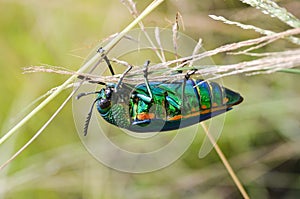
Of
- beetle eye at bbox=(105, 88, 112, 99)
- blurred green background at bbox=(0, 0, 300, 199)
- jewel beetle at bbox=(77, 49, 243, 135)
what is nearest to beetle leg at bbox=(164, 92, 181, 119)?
jewel beetle at bbox=(77, 49, 243, 135)

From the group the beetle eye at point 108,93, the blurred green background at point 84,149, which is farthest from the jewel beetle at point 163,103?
the blurred green background at point 84,149

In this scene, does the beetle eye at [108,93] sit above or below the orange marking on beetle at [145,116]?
above

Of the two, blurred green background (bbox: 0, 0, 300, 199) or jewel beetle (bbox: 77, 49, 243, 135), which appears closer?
jewel beetle (bbox: 77, 49, 243, 135)

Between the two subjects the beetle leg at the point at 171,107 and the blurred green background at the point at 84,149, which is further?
the blurred green background at the point at 84,149

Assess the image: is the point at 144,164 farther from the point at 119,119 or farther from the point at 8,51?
the point at 119,119

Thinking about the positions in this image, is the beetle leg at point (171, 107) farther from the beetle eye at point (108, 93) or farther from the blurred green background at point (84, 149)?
the blurred green background at point (84, 149)

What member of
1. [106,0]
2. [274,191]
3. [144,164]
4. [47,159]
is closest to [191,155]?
[144,164]

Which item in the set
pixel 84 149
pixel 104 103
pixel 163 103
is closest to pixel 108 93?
pixel 104 103

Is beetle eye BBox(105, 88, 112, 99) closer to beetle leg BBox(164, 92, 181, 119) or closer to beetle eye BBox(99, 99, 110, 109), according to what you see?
beetle eye BBox(99, 99, 110, 109)
